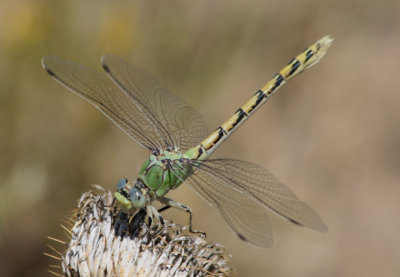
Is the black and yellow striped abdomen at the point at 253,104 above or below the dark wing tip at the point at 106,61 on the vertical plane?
above

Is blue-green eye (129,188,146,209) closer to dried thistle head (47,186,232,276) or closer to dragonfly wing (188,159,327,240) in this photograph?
dried thistle head (47,186,232,276)

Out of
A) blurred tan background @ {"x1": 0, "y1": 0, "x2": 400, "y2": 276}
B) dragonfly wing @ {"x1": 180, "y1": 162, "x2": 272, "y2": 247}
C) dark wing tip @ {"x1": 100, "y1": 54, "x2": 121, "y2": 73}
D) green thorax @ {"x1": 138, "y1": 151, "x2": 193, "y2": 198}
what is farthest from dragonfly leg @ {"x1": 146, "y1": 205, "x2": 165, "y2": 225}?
blurred tan background @ {"x1": 0, "y1": 0, "x2": 400, "y2": 276}

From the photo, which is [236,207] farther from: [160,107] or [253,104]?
[253,104]

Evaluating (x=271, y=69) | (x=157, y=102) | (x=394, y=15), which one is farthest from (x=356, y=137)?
(x=157, y=102)

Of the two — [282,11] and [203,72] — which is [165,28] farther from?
[282,11]

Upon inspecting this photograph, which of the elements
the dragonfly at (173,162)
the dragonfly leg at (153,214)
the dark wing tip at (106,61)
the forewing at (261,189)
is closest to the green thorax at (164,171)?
the dragonfly at (173,162)

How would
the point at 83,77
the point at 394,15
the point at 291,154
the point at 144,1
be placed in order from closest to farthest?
the point at 83,77 < the point at 144,1 < the point at 291,154 < the point at 394,15

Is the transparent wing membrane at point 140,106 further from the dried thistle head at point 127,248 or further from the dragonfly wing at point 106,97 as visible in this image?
the dried thistle head at point 127,248
